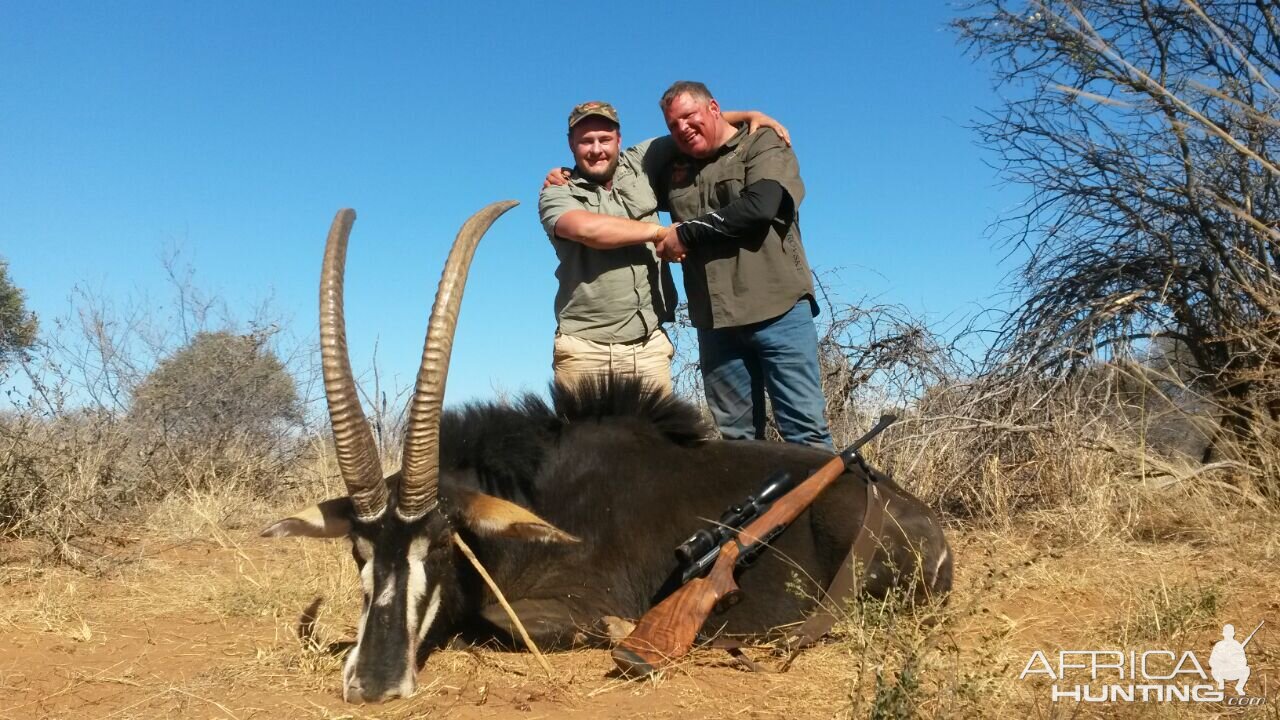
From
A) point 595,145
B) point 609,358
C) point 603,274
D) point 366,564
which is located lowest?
point 366,564

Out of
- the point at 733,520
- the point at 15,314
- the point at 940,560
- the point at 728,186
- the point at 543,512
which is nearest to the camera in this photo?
the point at 733,520

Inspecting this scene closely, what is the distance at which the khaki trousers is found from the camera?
527cm

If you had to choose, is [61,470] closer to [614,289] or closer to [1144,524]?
[614,289]

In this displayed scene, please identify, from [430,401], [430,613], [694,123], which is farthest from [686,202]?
[430,613]

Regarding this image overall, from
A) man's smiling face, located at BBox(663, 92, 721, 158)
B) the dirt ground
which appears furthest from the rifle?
man's smiling face, located at BBox(663, 92, 721, 158)

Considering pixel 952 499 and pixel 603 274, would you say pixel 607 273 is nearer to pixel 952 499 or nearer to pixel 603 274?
pixel 603 274

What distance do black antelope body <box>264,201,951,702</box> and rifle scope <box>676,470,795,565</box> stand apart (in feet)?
0.49

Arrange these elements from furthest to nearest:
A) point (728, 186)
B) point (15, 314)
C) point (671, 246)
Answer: point (15, 314) → point (728, 186) → point (671, 246)

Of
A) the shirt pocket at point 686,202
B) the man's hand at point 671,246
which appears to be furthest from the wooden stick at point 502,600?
the shirt pocket at point 686,202

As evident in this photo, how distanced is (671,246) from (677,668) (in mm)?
2339

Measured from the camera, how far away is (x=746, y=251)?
5199 millimetres

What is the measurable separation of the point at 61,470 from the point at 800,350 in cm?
534

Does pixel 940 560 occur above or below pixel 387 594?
below

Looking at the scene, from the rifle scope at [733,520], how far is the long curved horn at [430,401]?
1.11 m
